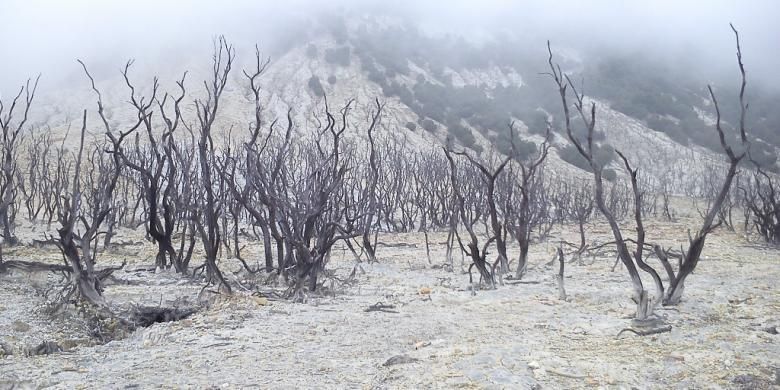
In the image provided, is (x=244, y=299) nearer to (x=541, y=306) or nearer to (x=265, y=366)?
(x=265, y=366)

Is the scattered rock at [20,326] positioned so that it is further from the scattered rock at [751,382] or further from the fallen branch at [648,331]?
the scattered rock at [751,382]

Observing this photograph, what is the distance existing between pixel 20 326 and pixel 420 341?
4294mm

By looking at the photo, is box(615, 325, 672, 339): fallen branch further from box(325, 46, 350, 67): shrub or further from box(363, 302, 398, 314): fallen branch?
box(325, 46, 350, 67): shrub

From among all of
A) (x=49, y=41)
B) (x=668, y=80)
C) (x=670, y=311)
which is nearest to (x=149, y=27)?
(x=49, y=41)

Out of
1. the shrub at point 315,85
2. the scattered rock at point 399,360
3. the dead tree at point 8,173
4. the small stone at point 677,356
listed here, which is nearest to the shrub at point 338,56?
the shrub at point 315,85

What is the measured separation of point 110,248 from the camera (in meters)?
14.8

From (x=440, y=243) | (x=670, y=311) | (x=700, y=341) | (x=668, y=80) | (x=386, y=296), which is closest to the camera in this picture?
(x=700, y=341)

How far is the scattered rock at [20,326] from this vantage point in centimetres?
639

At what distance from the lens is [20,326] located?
6453 millimetres

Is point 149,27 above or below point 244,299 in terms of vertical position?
above

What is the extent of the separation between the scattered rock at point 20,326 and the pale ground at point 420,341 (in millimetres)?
19

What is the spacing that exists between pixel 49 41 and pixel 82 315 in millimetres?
74700

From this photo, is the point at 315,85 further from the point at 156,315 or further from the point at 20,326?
the point at 20,326

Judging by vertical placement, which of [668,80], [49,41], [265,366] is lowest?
[265,366]
